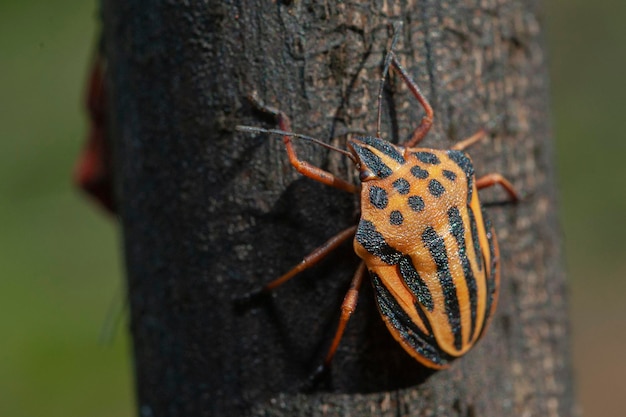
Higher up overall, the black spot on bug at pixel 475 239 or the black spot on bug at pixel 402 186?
the black spot on bug at pixel 402 186

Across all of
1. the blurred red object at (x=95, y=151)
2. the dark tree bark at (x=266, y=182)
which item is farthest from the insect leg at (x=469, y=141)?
the blurred red object at (x=95, y=151)

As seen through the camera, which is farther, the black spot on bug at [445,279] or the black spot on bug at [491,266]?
the black spot on bug at [491,266]

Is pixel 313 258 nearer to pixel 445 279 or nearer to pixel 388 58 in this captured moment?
pixel 445 279

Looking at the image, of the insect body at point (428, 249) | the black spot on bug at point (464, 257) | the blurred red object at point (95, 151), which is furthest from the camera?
the blurred red object at point (95, 151)

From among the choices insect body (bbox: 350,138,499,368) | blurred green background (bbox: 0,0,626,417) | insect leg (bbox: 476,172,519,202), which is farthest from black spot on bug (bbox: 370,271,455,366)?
blurred green background (bbox: 0,0,626,417)

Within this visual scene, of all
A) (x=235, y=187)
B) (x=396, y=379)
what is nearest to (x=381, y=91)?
(x=235, y=187)

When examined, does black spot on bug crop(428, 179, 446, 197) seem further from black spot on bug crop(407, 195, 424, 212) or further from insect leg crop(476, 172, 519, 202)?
insect leg crop(476, 172, 519, 202)

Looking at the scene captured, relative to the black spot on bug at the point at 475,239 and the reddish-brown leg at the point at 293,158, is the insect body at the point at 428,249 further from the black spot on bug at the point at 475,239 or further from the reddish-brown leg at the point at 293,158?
the reddish-brown leg at the point at 293,158

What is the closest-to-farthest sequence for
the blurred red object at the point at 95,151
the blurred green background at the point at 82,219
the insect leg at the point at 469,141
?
the insect leg at the point at 469,141 < the blurred red object at the point at 95,151 < the blurred green background at the point at 82,219
